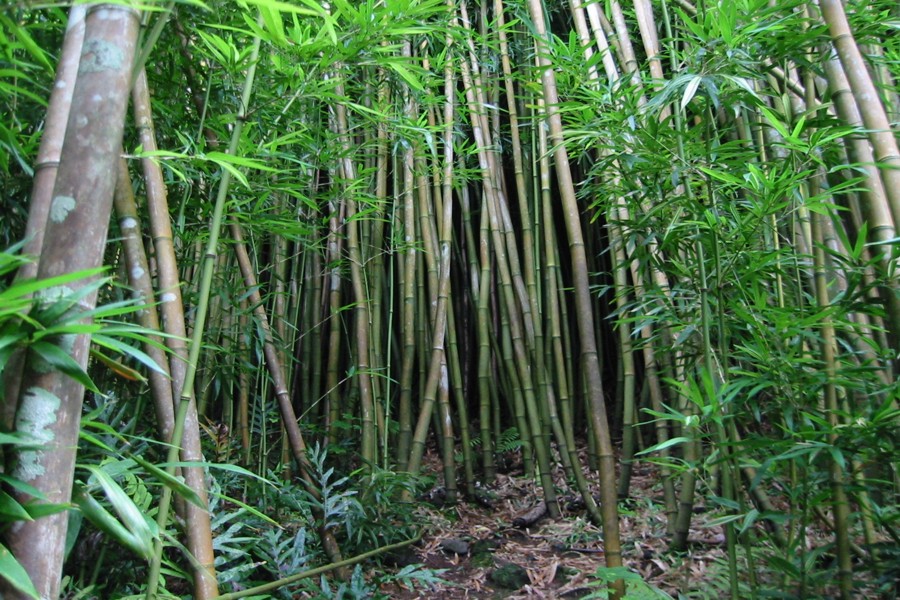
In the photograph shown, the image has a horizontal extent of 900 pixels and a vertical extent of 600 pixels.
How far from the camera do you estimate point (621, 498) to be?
2393 millimetres

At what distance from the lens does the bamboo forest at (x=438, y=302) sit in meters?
0.83

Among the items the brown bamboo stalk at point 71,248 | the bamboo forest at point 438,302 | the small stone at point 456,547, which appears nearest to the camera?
the brown bamboo stalk at point 71,248

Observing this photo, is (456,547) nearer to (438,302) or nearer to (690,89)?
(438,302)

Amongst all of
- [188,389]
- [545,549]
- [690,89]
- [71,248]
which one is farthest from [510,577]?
[71,248]

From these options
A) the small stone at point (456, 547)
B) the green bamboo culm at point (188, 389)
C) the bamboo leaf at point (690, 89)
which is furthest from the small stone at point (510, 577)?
the bamboo leaf at point (690, 89)

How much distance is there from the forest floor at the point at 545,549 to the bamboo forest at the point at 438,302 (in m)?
0.01

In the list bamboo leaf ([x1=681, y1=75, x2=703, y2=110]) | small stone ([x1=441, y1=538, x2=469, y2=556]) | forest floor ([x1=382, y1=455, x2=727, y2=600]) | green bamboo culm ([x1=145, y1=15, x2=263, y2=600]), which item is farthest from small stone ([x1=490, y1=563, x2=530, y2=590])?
bamboo leaf ([x1=681, y1=75, x2=703, y2=110])

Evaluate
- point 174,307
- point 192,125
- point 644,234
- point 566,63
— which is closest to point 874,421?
point 644,234

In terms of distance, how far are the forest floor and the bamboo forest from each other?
0.04ft

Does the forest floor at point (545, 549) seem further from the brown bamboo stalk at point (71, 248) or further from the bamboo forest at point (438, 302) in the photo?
the brown bamboo stalk at point (71, 248)

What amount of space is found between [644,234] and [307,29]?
888mm

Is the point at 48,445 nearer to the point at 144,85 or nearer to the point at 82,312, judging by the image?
the point at 82,312

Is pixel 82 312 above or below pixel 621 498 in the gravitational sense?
above

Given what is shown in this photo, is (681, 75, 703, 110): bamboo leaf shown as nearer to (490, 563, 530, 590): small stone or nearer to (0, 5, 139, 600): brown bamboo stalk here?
(0, 5, 139, 600): brown bamboo stalk
